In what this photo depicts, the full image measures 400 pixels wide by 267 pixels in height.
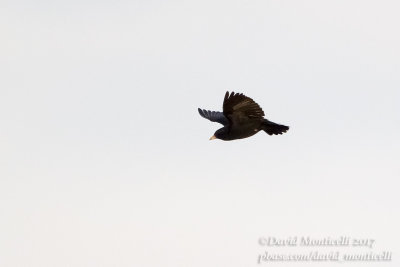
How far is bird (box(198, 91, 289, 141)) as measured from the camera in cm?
5484

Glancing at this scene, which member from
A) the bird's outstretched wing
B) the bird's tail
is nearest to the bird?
the bird's tail

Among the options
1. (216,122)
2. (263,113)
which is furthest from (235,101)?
(216,122)

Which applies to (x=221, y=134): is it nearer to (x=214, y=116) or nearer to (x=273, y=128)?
(x=273, y=128)

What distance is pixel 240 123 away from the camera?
2201 inches

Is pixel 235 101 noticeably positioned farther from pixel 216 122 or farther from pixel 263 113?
pixel 216 122

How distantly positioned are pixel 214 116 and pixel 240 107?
5.06 m

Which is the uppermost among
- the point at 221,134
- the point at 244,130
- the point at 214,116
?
the point at 214,116

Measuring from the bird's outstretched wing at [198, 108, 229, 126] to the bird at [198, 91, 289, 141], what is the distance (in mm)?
842

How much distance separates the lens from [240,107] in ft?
181

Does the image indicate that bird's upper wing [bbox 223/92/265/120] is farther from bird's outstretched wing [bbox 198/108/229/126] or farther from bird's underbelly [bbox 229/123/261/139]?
bird's outstretched wing [bbox 198/108/229/126]

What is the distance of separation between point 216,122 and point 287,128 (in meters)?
2.87

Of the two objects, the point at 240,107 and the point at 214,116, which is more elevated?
the point at 214,116

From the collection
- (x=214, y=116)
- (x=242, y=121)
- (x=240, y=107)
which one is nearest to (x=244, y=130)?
(x=242, y=121)

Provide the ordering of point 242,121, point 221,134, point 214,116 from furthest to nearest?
point 214,116
point 221,134
point 242,121
